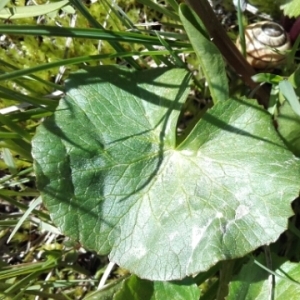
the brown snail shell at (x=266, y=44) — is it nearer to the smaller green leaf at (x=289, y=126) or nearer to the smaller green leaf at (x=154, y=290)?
the smaller green leaf at (x=289, y=126)

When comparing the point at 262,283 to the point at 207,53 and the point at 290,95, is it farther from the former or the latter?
the point at 207,53

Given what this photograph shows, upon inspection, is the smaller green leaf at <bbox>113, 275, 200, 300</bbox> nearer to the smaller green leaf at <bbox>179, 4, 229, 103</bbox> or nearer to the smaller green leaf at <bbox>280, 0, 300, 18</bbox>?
the smaller green leaf at <bbox>179, 4, 229, 103</bbox>

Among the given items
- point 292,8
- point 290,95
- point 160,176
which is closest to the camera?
point 290,95

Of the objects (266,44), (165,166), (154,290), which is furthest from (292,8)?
(154,290)

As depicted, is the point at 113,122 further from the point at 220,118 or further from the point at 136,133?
the point at 220,118

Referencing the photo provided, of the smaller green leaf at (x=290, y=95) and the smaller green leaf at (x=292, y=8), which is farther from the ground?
the smaller green leaf at (x=292, y=8)

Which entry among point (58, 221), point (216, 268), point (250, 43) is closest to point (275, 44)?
point (250, 43)

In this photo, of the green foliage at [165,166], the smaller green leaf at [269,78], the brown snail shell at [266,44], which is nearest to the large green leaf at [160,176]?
the green foliage at [165,166]
